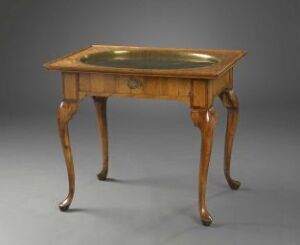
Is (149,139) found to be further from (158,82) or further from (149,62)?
(158,82)

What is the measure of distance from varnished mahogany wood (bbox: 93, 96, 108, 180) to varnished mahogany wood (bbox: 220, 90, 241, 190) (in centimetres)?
74

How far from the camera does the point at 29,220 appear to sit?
4.82 meters

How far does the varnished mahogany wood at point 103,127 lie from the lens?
538 cm

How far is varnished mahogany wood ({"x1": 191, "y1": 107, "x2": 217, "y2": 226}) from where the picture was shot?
4.57 metres

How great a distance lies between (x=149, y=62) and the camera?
5.02 metres

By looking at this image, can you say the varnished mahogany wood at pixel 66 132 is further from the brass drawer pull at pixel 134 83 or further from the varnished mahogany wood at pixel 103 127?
the varnished mahogany wood at pixel 103 127

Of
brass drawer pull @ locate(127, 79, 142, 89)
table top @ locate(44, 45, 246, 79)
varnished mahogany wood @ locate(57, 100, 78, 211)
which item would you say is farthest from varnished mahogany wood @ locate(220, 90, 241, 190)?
varnished mahogany wood @ locate(57, 100, 78, 211)

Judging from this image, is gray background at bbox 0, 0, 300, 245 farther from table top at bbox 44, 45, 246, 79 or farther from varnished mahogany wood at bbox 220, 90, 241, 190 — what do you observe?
table top at bbox 44, 45, 246, 79

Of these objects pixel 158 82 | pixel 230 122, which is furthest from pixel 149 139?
pixel 158 82

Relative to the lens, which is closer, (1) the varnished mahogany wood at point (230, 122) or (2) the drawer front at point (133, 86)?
(2) the drawer front at point (133, 86)

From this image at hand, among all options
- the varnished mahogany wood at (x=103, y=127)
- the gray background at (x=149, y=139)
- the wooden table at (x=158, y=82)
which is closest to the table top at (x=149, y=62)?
the wooden table at (x=158, y=82)

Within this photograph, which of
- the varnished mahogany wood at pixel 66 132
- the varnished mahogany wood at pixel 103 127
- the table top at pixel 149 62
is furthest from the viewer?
the varnished mahogany wood at pixel 103 127

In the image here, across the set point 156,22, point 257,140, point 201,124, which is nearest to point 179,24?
point 156,22

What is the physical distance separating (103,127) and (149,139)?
892 mm
